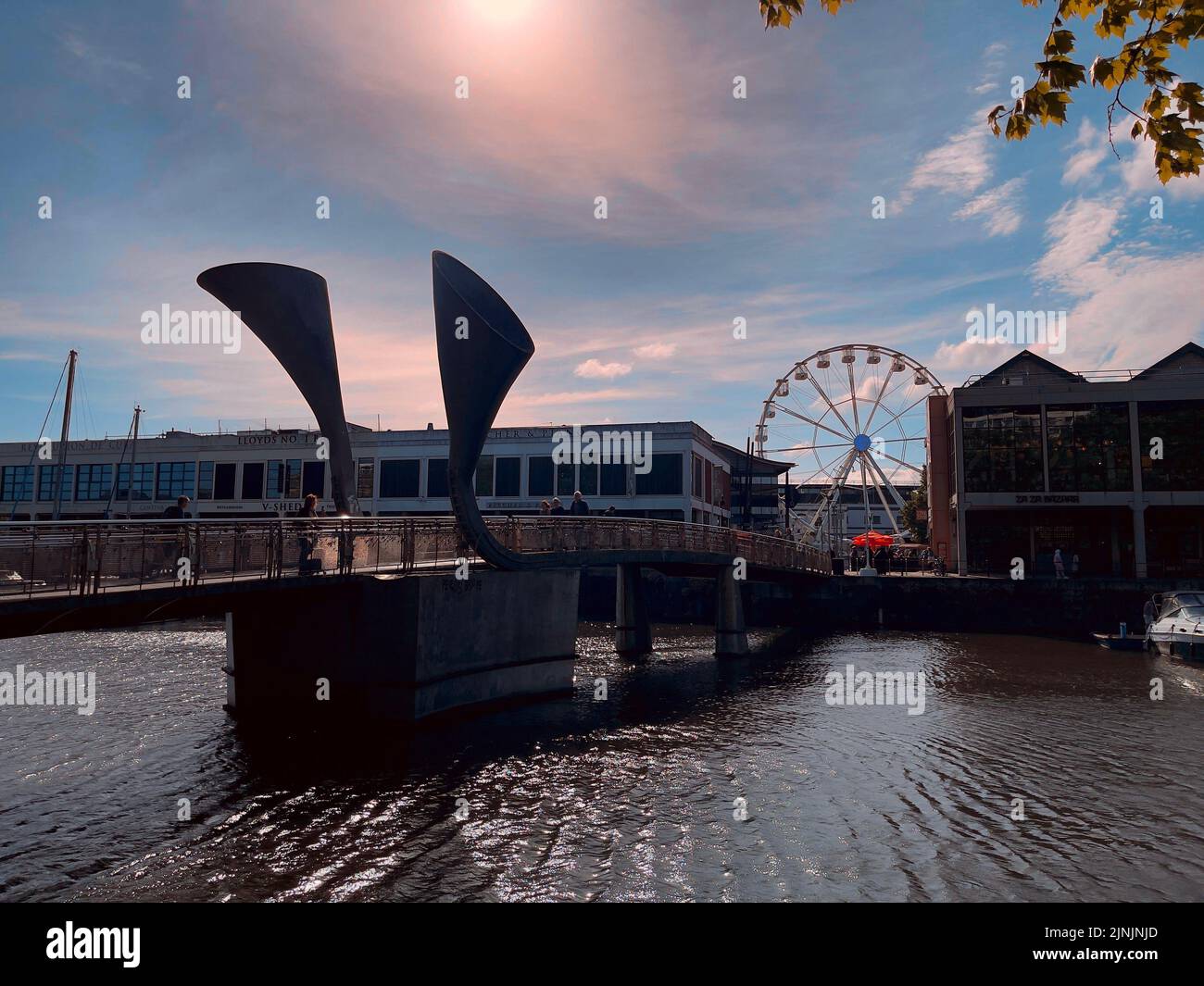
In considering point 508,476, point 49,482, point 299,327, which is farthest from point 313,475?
point 299,327

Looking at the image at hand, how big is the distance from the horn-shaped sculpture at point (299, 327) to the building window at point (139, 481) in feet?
177

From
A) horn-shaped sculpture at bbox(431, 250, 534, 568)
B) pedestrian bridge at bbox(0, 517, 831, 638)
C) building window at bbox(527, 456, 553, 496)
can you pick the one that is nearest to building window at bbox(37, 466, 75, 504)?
building window at bbox(527, 456, 553, 496)

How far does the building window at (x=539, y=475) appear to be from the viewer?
202ft

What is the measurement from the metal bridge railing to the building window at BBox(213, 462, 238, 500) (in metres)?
49.8

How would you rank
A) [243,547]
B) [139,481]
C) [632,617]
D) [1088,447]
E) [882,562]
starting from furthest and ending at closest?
[139,481], [882,562], [1088,447], [632,617], [243,547]

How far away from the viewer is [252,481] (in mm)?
66500

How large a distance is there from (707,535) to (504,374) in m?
16.1

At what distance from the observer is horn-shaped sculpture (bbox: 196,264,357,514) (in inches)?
859

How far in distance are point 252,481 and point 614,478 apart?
2985 cm

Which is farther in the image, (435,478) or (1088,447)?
(435,478)

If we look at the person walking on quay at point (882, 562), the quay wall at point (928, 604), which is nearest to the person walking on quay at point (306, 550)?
the quay wall at point (928, 604)

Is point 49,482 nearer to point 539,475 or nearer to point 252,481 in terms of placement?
point 252,481

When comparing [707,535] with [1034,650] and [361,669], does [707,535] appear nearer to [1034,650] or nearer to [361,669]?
[1034,650]

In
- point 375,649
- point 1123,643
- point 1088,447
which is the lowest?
point 1123,643
